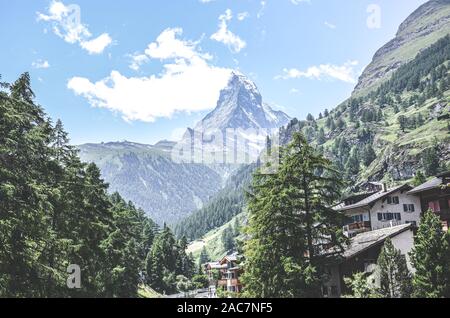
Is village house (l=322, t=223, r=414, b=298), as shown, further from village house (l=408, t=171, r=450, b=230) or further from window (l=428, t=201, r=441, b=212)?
window (l=428, t=201, r=441, b=212)

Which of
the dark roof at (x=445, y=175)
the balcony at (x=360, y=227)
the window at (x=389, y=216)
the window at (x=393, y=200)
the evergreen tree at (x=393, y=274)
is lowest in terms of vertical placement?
the evergreen tree at (x=393, y=274)

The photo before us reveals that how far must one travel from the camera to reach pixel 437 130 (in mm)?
198875

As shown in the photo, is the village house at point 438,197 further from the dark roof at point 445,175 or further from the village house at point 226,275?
the village house at point 226,275

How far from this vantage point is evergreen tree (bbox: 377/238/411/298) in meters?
29.0

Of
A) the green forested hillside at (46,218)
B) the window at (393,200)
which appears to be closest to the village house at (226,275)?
the window at (393,200)

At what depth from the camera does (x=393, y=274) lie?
2981cm

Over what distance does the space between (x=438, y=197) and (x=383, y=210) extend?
804 centimetres

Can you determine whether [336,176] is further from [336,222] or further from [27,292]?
[27,292]

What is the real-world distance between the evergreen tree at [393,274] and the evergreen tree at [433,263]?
689 mm

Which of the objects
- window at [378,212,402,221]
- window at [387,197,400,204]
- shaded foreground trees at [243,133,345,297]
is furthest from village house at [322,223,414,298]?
window at [387,197,400,204]

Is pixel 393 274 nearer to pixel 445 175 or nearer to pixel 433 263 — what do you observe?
pixel 433 263

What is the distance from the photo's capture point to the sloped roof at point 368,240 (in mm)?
37969

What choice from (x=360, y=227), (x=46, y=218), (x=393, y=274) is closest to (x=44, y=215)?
(x=46, y=218)
